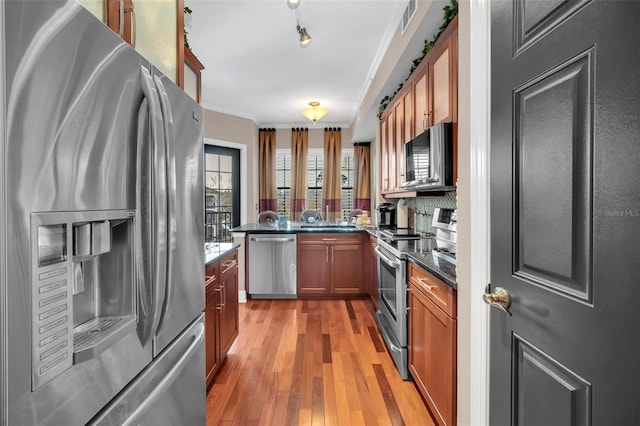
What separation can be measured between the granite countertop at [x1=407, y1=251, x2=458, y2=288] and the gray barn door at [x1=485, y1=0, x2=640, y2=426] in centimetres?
49

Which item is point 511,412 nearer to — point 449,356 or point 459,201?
point 449,356

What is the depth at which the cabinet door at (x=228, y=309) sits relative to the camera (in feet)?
7.80

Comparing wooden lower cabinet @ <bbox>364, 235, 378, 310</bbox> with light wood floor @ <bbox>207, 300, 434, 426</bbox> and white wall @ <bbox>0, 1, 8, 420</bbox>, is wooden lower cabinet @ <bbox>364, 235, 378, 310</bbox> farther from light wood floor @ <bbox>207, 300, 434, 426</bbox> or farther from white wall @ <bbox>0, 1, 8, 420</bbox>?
white wall @ <bbox>0, 1, 8, 420</bbox>

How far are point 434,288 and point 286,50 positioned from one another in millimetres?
2759

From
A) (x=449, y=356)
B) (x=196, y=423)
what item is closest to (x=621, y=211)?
(x=449, y=356)

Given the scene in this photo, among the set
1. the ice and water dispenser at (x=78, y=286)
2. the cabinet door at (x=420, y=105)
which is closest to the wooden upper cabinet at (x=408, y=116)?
the cabinet door at (x=420, y=105)

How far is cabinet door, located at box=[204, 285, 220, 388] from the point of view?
2.03m

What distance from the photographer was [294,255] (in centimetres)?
429

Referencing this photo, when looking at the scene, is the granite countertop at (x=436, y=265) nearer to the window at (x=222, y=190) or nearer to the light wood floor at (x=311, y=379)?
the light wood floor at (x=311, y=379)

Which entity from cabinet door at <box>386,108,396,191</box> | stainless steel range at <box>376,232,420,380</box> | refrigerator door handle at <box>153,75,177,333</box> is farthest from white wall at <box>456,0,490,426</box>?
cabinet door at <box>386,108,396,191</box>

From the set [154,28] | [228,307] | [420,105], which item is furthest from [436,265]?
[154,28]

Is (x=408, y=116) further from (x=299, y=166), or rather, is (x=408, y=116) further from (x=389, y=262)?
(x=299, y=166)

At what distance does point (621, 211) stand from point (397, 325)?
199 centimetres

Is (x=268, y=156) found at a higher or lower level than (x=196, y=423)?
higher
